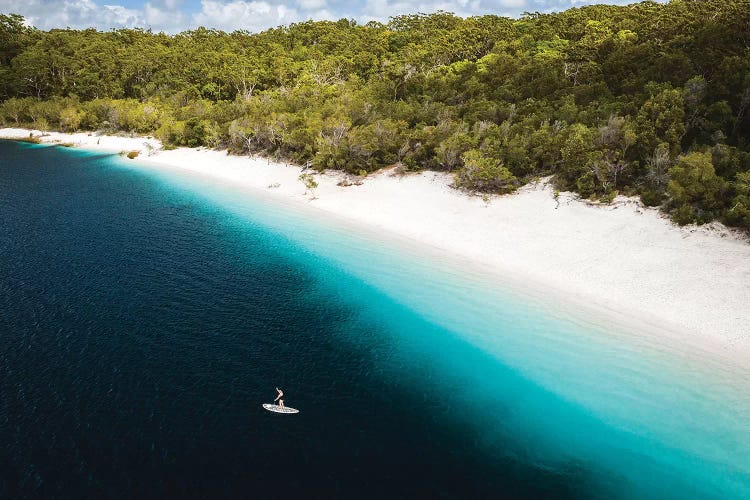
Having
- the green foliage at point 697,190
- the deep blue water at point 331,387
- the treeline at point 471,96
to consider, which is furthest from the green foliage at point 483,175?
the green foliage at point 697,190

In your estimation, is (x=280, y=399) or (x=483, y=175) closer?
(x=280, y=399)

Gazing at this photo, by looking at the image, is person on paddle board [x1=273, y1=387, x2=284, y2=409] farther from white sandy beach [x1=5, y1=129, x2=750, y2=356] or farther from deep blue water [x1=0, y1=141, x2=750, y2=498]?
white sandy beach [x1=5, y1=129, x2=750, y2=356]

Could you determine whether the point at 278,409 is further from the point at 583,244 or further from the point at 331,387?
the point at 583,244

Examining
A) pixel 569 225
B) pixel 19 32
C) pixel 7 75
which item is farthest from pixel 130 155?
pixel 19 32

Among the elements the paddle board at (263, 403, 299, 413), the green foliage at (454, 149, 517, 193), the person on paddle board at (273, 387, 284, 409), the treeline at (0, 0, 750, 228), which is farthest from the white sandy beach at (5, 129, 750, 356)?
the paddle board at (263, 403, 299, 413)

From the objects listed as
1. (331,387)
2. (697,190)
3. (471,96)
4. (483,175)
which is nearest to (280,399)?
(331,387)

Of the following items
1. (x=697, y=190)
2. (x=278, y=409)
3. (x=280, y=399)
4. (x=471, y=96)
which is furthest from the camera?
(x=471, y=96)

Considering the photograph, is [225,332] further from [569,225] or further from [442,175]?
[442,175]

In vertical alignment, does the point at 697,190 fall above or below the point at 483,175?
above
